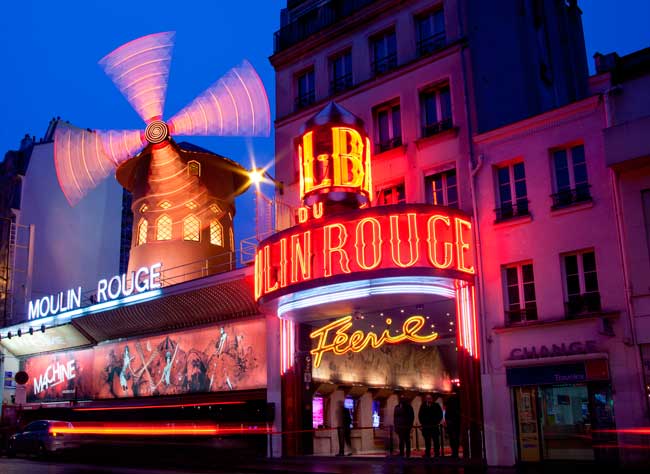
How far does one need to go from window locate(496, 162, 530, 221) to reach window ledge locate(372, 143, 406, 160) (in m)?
2.39

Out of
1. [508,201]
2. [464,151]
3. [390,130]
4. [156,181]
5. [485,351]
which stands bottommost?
[485,351]

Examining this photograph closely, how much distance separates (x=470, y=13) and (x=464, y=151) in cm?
319

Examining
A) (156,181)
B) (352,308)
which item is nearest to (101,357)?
(156,181)

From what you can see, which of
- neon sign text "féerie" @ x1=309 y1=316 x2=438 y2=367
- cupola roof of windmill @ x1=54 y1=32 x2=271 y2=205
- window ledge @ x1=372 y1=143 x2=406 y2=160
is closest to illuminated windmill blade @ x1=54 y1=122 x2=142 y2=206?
cupola roof of windmill @ x1=54 y1=32 x2=271 y2=205

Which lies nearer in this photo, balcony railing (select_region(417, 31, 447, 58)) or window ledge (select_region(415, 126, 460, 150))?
window ledge (select_region(415, 126, 460, 150))

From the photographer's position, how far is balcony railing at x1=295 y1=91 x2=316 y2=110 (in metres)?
18.5

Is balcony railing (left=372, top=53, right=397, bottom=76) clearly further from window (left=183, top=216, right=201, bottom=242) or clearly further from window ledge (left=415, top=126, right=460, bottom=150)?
window (left=183, top=216, right=201, bottom=242)

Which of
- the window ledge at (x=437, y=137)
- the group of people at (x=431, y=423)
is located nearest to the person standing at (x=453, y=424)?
the group of people at (x=431, y=423)

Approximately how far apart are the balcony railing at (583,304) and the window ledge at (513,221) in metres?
1.66

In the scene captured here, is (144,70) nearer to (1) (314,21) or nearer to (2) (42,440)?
(1) (314,21)

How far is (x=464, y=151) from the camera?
14.8m

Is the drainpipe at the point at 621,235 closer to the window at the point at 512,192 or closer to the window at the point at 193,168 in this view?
the window at the point at 512,192

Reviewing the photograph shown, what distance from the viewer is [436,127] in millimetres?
15578

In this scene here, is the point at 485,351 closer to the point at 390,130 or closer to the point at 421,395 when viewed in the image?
the point at 390,130
